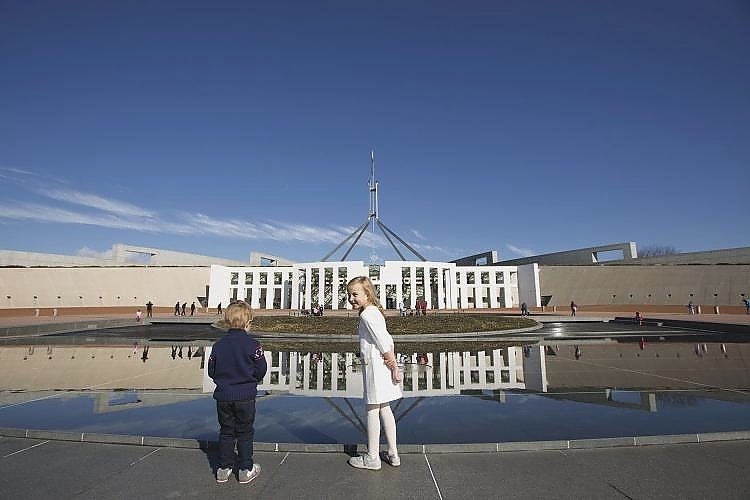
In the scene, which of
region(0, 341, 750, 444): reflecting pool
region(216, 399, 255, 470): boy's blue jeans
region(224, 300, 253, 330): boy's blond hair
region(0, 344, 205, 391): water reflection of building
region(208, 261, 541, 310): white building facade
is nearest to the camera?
region(216, 399, 255, 470): boy's blue jeans

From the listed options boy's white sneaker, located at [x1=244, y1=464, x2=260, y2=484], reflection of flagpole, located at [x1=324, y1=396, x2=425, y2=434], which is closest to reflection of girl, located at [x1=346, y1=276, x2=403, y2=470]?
boy's white sneaker, located at [x1=244, y1=464, x2=260, y2=484]

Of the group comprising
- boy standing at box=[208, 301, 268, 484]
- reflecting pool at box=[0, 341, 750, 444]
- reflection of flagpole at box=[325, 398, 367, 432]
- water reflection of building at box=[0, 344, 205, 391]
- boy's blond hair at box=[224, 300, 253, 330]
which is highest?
boy's blond hair at box=[224, 300, 253, 330]

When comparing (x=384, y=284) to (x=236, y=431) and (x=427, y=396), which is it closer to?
(x=427, y=396)

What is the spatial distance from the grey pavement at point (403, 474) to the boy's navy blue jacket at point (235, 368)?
2.58 ft

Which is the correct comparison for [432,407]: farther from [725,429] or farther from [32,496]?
[32,496]

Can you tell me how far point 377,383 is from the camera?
397cm

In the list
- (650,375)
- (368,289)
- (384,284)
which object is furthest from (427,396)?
(384,284)

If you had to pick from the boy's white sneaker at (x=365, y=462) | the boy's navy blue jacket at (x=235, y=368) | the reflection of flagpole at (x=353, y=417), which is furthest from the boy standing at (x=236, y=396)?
the reflection of flagpole at (x=353, y=417)

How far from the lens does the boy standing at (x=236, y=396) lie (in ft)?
12.5

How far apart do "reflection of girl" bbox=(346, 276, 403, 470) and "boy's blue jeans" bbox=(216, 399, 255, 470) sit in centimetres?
102

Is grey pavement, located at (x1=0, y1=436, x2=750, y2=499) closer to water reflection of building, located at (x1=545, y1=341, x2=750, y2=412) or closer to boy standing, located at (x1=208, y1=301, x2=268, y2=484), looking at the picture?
boy standing, located at (x1=208, y1=301, x2=268, y2=484)

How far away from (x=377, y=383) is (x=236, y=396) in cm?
132

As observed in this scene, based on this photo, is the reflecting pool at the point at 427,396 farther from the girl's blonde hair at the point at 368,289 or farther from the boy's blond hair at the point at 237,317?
the girl's blonde hair at the point at 368,289

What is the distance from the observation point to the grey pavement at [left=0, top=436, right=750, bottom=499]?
3.47m
